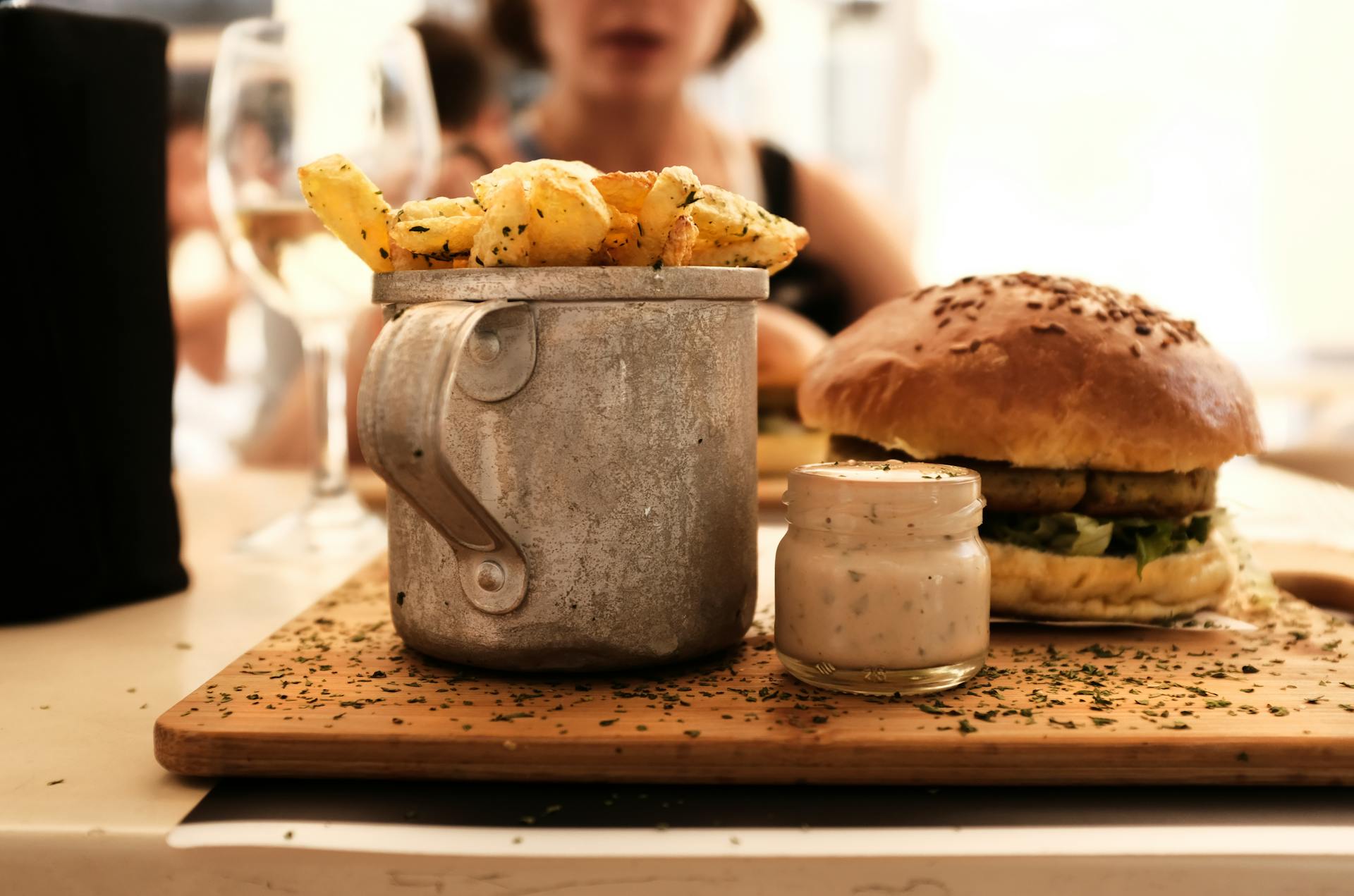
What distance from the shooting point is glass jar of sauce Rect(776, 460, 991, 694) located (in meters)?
0.86

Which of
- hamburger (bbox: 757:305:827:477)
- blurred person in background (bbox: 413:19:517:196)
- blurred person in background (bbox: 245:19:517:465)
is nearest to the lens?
hamburger (bbox: 757:305:827:477)

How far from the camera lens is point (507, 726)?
786 millimetres

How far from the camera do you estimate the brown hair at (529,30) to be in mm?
4645

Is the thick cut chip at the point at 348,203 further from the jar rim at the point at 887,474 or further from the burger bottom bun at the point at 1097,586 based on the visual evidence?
the burger bottom bun at the point at 1097,586

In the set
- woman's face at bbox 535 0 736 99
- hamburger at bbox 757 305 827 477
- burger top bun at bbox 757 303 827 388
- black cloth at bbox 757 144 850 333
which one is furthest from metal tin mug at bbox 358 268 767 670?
woman's face at bbox 535 0 736 99

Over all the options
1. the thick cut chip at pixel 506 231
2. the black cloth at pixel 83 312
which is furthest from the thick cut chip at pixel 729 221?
the black cloth at pixel 83 312

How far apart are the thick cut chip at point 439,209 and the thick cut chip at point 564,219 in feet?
0.33

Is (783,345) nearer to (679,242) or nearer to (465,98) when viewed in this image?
(679,242)

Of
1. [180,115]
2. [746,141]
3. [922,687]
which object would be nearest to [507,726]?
[922,687]

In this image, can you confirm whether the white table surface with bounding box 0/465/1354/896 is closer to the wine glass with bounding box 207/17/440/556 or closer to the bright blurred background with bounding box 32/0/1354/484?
the wine glass with bounding box 207/17/440/556

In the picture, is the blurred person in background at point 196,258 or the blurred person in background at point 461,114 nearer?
the blurred person in background at point 461,114

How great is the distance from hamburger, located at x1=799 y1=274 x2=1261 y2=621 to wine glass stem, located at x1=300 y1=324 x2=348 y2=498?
29.5 inches

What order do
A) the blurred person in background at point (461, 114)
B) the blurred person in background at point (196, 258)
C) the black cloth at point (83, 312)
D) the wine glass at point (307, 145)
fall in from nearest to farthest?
the black cloth at point (83, 312) < the wine glass at point (307, 145) < the blurred person in background at point (461, 114) < the blurred person in background at point (196, 258)

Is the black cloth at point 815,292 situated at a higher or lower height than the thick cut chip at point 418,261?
lower
